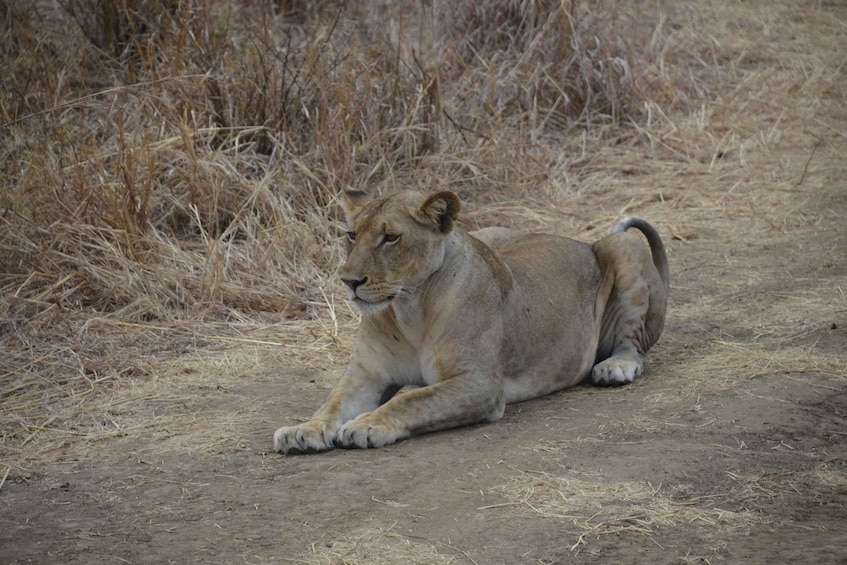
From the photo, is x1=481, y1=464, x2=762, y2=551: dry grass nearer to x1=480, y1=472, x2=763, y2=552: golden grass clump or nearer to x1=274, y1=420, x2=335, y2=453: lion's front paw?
x1=480, y1=472, x2=763, y2=552: golden grass clump

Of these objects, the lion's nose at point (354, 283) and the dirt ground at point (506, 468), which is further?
the lion's nose at point (354, 283)

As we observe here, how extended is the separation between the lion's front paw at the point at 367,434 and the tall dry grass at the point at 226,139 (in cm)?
140

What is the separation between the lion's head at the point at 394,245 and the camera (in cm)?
472

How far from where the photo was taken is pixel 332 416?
479 centimetres

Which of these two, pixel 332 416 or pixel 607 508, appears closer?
pixel 607 508

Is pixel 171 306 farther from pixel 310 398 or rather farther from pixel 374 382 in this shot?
pixel 374 382

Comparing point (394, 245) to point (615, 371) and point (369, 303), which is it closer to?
point (369, 303)

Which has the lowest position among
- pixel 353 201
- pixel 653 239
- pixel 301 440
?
pixel 301 440

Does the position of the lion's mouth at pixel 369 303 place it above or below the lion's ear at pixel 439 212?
below

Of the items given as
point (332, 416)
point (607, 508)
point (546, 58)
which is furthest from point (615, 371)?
point (546, 58)

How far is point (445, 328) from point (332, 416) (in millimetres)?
608

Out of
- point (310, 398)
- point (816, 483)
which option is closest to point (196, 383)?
point (310, 398)

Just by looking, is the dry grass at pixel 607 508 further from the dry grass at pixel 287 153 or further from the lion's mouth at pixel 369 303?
the dry grass at pixel 287 153

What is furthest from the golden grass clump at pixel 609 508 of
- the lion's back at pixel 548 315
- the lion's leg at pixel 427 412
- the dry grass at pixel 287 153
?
the dry grass at pixel 287 153
